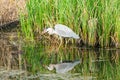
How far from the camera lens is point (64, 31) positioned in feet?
20.6

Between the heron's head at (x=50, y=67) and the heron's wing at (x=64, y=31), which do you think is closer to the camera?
the heron's head at (x=50, y=67)

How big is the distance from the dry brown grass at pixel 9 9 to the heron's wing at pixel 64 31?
2.02 m

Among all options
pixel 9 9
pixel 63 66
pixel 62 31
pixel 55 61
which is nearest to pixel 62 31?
pixel 62 31

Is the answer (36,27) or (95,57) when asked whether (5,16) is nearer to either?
(36,27)

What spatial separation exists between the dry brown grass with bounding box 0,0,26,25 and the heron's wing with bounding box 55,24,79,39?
6.62 ft

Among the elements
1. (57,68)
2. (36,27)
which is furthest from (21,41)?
(57,68)

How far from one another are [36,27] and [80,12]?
0.98m

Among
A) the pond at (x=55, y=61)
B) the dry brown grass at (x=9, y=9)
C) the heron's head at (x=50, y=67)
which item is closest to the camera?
the pond at (x=55, y=61)

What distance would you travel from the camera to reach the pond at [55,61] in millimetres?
4930

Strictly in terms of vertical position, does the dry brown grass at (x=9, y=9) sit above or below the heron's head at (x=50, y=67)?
above

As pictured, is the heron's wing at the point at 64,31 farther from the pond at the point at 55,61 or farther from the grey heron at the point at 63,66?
the grey heron at the point at 63,66

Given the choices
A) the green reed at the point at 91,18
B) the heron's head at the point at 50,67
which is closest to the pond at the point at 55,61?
the heron's head at the point at 50,67

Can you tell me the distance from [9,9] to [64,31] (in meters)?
2.40

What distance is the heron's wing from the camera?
20.2 feet
